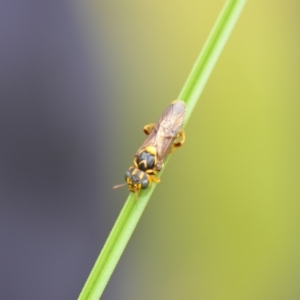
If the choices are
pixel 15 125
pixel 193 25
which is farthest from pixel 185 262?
pixel 193 25

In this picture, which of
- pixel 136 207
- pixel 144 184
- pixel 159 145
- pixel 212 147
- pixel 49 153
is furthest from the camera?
pixel 212 147

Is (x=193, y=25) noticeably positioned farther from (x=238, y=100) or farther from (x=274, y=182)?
(x=274, y=182)

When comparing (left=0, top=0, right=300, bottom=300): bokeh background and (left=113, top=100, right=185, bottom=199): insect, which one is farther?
(left=0, top=0, right=300, bottom=300): bokeh background

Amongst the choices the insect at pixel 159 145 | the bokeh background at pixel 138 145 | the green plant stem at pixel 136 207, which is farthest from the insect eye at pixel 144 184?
the bokeh background at pixel 138 145

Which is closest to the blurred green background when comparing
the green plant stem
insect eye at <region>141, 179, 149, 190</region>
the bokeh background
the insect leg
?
the bokeh background

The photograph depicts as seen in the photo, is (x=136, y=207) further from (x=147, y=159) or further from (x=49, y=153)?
(x=49, y=153)

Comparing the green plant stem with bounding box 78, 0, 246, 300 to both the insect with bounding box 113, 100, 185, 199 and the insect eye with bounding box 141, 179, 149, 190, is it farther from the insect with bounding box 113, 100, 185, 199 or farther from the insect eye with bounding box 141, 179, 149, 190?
the insect with bounding box 113, 100, 185, 199

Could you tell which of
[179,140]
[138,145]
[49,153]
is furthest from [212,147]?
[179,140]
